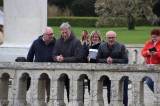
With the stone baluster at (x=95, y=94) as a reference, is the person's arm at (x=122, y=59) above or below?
above

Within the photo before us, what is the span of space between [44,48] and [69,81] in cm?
199

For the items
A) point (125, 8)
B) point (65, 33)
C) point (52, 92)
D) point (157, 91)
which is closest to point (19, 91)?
point (52, 92)

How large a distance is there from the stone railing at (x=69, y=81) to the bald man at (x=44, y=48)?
0.96m

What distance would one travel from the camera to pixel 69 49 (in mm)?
15289

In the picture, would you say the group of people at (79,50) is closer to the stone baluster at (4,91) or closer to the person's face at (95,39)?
the person's face at (95,39)

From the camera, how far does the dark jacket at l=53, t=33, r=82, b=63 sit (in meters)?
15.3

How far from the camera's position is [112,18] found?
83000mm

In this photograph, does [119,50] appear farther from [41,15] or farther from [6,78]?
[41,15]

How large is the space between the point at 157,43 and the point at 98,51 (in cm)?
146

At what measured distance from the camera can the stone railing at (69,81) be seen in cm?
1367

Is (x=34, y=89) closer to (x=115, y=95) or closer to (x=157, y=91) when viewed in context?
(x=115, y=95)

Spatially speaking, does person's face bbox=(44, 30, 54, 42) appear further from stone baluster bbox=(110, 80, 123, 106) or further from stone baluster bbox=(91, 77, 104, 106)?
stone baluster bbox=(110, 80, 123, 106)

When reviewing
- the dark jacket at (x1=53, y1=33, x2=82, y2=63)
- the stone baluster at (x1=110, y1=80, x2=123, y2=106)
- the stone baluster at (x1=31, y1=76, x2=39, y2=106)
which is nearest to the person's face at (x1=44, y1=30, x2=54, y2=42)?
the dark jacket at (x1=53, y1=33, x2=82, y2=63)

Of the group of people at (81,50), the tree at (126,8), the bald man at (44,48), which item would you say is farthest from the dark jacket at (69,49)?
the tree at (126,8)
